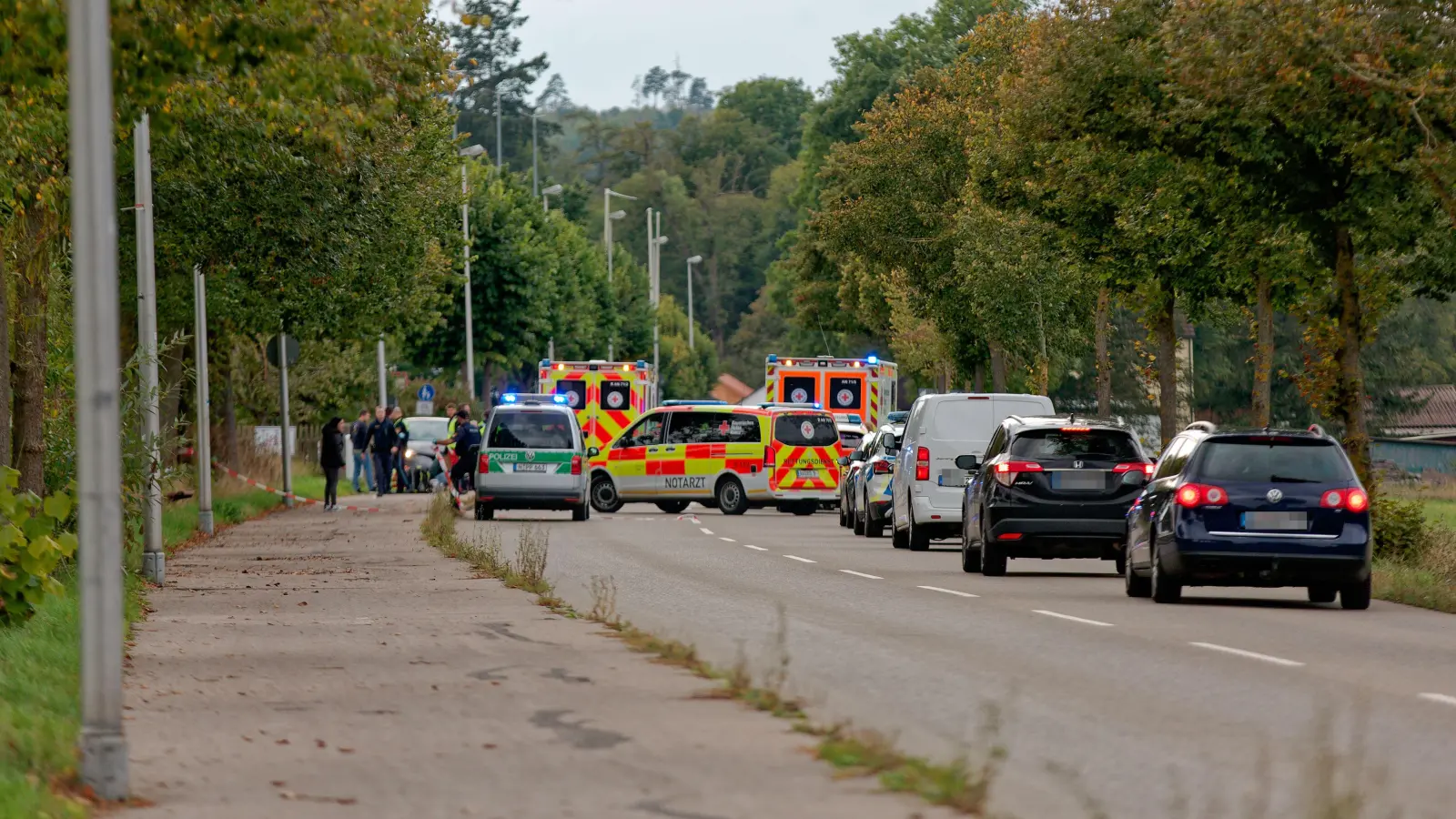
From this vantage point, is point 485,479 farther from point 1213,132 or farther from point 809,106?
point 809,106

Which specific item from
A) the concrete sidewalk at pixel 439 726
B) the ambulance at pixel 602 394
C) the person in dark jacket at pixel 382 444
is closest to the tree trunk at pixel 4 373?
the concrete sidewalk at pixel 439 726

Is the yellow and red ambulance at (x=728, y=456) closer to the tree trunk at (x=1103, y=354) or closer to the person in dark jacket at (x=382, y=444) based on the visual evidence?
the tree trunk at (x=1103, y=354)

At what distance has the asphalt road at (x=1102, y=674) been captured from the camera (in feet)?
27.9

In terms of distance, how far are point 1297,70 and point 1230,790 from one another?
46.1ft

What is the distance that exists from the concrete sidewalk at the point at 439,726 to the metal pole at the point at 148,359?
3177 millimetres

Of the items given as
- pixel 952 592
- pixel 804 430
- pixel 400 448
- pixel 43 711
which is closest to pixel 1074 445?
pixel 952 592

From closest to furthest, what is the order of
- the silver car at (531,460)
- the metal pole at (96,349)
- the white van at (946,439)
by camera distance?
the metal pole at (96,349) < the white van at (946,439) < the silver car at (531,460)

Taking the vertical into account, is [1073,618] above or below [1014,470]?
below

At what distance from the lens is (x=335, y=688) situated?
1185 cm

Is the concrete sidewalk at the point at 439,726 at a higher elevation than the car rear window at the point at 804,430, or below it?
below

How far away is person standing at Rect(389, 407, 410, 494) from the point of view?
47.3 meters

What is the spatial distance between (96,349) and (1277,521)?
1219cm

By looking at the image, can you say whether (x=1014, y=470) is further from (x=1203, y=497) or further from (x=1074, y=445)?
(x=1203, y=497)

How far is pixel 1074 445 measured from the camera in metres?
22.7
